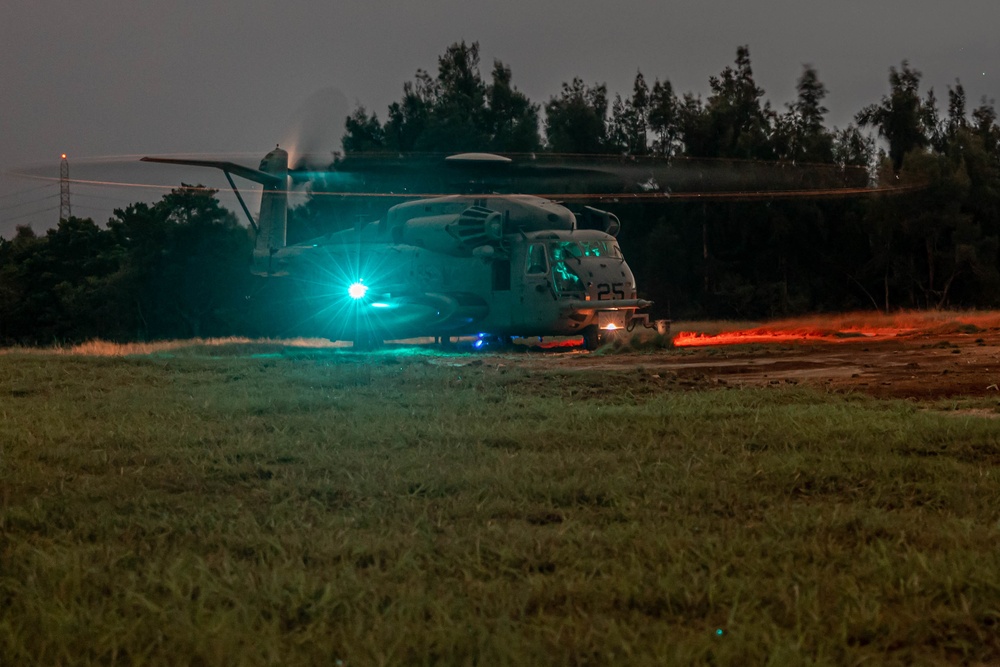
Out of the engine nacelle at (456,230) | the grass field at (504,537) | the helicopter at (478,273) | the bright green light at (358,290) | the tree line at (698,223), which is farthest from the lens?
the tree line at (698,223)

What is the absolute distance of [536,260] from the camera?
1933 centimetres

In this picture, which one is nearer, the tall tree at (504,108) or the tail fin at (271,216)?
the tail fin at (271,216)

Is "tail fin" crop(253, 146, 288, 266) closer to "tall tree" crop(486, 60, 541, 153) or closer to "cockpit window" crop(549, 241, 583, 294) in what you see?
"cockpit window" crop(549, 241, 583, 294)

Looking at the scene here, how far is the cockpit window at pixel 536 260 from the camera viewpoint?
63.1 ft

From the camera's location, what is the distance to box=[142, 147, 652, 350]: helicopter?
19.3 metres

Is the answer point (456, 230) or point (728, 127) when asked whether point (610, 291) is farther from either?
Answer: point (728, 127)

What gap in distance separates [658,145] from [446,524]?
39328 mm

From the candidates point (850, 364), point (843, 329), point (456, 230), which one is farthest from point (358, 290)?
point (843, 329)

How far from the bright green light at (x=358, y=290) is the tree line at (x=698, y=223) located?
1128cm

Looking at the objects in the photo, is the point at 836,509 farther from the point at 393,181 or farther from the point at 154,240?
the point at 154,240

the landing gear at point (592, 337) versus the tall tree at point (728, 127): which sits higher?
the tall tree at point (728, 127)

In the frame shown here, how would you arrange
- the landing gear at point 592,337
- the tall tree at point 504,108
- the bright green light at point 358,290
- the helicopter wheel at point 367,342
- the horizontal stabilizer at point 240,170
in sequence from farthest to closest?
1. the tall tree at point 504,108
2. the helicopter wheel at point 367,342
3. the bright green light at point 358,290
4. the landing gear at point 592,337
5. the horizontal stabilizer at point 240,170

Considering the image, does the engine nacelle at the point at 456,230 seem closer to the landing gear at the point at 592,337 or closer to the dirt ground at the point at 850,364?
the landing gear at the point at 592,337

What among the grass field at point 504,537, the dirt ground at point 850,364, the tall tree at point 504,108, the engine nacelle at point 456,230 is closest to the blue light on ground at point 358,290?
the engine nacelle at point 456,230
